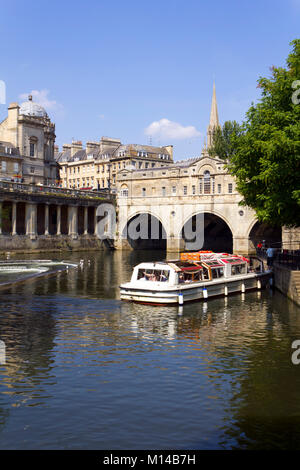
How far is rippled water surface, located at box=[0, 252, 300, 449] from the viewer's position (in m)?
14.9

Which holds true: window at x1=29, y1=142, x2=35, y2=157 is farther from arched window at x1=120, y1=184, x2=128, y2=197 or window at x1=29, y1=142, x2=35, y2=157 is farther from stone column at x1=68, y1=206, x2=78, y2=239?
arched window at x1=120, y1=184, x2=128, y2=197

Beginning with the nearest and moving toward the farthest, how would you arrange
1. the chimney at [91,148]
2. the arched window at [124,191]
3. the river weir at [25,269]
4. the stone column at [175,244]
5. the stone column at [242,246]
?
the river weir at [25,269]
the stone column at [242,246]
the stone column at [175,244]
the arched window at [124,191]
the chimney at [91,148]

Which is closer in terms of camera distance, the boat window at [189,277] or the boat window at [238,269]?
the boat window at [189,277]

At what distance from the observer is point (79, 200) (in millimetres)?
92375

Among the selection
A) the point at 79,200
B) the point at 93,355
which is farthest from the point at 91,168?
the point at 93,355

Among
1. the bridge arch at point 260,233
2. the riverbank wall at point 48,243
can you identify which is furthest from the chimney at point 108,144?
the bridge arch at point 260,233

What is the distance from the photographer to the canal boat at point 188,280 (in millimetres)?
35031

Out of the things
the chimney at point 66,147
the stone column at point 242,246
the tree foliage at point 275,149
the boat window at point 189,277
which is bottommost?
the boat window at point 189,277

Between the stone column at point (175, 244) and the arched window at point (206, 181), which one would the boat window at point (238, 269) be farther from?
the stone column at point (175, 244)

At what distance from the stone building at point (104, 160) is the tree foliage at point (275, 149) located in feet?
295

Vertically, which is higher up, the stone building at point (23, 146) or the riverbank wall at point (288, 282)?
the stone building at point (23, 146)

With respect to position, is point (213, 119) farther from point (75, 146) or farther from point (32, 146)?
point (32, 146)

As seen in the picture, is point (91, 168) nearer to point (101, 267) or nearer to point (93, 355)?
point (101, 267)

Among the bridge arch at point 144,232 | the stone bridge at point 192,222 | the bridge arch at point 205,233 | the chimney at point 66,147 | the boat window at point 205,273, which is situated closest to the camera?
the boat window at point 205,273
